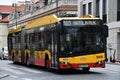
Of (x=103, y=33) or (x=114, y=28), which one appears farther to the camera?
(x=114, y=28)

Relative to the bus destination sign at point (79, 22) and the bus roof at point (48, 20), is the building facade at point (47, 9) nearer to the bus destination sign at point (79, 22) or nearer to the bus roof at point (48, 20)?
the bus roof at point (48, 20)

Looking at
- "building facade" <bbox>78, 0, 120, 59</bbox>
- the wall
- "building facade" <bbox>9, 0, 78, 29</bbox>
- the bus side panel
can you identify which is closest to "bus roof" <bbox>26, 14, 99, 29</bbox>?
the bus side panel

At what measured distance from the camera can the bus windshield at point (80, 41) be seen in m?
22.2

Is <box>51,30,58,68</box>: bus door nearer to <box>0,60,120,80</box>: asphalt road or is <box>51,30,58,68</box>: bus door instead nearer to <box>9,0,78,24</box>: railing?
<box>0,60,120,80</box>: asphalt road

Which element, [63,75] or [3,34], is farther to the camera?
[3,34]

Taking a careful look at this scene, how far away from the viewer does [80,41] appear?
22281mm

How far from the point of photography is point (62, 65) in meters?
22.1

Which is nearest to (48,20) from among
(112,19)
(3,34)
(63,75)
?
(63,75)

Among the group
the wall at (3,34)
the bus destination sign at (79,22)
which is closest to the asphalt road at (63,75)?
the bus destination sign at (79,22)

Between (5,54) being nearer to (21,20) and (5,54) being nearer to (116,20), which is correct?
(116,20)

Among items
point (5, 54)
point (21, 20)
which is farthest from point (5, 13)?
point (5, 54)

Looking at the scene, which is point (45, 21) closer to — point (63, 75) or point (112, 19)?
point (63, 75)

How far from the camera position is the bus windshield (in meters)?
22.2

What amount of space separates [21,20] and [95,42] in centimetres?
6923
